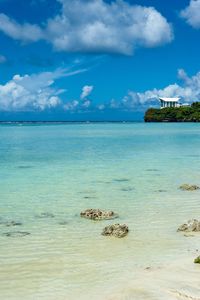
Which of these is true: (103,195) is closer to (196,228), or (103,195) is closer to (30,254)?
(196,228)

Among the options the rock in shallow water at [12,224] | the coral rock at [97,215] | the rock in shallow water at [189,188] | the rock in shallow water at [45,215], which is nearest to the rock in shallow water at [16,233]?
the rock in shallow water at [12,224]

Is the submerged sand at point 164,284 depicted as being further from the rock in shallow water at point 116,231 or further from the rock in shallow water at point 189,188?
the rock in shallow water at point 189,188

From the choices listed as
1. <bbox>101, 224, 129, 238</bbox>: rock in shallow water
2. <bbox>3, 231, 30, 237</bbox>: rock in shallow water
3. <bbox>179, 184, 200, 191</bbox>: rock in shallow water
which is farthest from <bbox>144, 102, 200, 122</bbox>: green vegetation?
<bbox>3, 231, 30, 237</bbox>: rock in shallow water

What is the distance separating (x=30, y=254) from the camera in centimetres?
871

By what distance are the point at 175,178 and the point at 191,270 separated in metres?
12.0

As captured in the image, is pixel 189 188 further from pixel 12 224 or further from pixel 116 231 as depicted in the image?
pixel 12 224

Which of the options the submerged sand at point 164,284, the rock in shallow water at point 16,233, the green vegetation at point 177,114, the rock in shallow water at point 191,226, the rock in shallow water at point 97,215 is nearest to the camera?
the submerged sand at point 164,284

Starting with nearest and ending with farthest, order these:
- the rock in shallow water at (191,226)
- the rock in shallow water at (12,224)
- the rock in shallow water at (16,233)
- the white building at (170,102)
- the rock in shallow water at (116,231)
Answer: the rock in shallow water at (116,231) < the rock in shallow water at (16,233) < the rock in shallow water at (191,226) < the rock in shallow water at (12,224) < the white building at (170,102)

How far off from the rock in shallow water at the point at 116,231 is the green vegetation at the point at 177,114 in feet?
516

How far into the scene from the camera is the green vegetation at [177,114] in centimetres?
16450

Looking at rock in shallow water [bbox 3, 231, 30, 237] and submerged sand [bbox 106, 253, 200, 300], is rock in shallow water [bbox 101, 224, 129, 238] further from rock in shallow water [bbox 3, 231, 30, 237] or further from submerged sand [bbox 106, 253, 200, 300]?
submerged sand [bbox 106, 253, 200, 300]

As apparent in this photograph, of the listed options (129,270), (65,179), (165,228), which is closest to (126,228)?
(165,228)

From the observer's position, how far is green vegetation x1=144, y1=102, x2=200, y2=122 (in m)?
164

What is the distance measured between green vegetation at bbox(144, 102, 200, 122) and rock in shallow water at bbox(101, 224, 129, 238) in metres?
157
